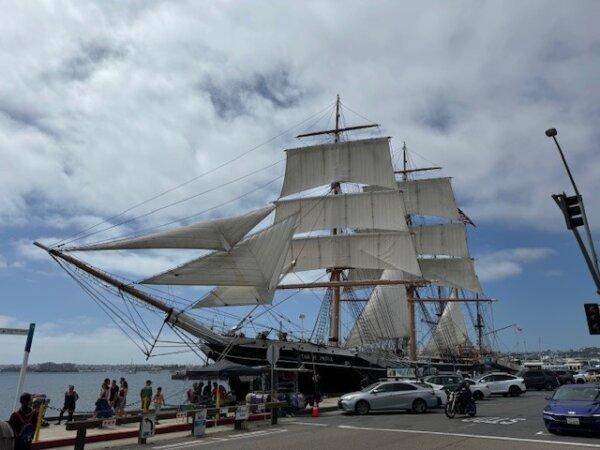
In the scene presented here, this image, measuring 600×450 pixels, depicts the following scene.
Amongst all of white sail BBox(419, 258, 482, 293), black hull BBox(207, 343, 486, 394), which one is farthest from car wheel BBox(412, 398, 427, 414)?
white sail BBox(419, 258, 482, 293)

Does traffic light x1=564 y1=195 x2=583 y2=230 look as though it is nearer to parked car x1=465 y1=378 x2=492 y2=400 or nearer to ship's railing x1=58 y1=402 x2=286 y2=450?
ship's railing x1=58 y1=402 x2=286 y2=450

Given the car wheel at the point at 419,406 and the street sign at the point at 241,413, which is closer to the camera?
the street sign at the point at 241,413

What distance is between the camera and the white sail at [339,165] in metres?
49.0

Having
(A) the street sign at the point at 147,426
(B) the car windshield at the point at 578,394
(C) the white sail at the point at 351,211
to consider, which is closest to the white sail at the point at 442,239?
(C) the white sail at the point at 351,211

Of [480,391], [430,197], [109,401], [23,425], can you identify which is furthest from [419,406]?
[430,197]

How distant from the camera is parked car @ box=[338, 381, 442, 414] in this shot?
65.2 feet

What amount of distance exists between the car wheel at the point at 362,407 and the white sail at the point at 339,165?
31161mm

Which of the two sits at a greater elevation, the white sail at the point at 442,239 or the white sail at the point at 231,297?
the white sail at the point at 442,239

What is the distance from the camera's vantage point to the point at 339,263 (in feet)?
161

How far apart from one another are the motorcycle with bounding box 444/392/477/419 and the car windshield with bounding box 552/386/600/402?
3974 millimetres

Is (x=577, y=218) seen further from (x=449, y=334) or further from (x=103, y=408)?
(x=449, y=334)

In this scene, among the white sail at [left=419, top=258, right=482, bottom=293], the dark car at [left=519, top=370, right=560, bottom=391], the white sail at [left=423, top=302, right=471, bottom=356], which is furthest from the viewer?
the white sail at [left=423, top=302, right=471, bottom=356]

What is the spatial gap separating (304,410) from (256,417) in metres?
4.41

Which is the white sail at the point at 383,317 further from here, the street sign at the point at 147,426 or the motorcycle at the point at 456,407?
the street sign at the point at 147,426
